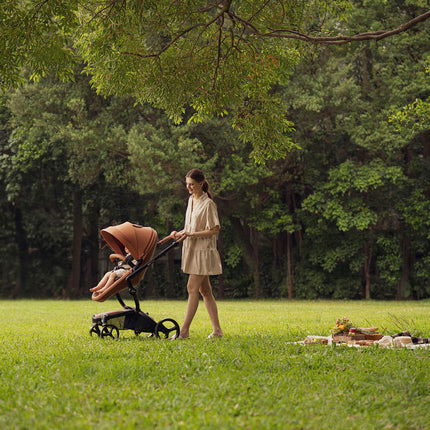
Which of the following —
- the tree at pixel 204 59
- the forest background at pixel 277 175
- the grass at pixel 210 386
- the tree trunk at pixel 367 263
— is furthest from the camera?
the tree trunk at pixel 367 263

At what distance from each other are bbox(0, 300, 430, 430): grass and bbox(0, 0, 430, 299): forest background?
580 inches

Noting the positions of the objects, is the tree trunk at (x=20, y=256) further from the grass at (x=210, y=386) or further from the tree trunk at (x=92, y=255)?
the grass at (x=210, y=386)

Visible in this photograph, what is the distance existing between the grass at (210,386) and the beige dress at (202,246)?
98 centimetres

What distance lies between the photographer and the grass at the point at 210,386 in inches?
177

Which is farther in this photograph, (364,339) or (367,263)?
(367,263)

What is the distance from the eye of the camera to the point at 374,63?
83.3 feet

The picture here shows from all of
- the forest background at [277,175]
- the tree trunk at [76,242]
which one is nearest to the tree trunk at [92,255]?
Answer: the forest background at [277,175]

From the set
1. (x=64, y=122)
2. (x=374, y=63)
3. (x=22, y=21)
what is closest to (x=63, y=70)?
(x=22, y=21)

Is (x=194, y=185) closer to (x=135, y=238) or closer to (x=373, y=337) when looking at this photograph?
(x=135, y=238)

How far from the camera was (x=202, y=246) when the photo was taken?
8.59 meters

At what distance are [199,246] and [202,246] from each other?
4cm

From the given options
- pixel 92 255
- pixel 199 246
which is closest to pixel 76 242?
pixel 92 255

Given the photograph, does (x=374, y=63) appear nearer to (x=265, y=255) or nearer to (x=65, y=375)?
(x=265, y=255)

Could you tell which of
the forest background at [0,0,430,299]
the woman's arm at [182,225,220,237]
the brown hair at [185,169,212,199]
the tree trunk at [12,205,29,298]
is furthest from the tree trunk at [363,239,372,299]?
the woman's arm at [182,225,220,237]
